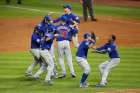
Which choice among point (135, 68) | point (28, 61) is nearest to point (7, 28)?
point (28, 61)

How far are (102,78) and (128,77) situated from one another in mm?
1573

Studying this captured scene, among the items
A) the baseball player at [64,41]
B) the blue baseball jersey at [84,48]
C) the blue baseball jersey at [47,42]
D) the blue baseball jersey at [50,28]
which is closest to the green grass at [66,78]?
the baseball player at [64,41]

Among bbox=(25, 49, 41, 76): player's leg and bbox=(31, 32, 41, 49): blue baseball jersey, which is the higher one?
bbox=(31, 32, 41, 49): blue baseball jersey

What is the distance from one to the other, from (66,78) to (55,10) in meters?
18.8

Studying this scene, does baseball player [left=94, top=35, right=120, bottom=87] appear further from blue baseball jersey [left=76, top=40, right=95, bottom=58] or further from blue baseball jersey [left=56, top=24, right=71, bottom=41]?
blue baseball jersey [left=56, top=24, right=71, bottom=41]

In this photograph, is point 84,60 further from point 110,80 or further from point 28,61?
point 28,61

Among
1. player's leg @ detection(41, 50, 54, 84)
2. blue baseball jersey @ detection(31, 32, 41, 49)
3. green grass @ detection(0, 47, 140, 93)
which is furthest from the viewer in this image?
blue baseball jersey @ detection(31, 32, 41, 49)

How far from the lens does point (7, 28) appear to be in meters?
27.7

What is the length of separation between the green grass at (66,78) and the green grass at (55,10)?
12.9 m

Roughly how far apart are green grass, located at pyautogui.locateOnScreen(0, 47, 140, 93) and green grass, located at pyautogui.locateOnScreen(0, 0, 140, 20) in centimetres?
1294

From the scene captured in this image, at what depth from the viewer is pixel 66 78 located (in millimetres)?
16719

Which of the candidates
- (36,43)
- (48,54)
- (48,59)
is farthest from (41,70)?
(36,43)

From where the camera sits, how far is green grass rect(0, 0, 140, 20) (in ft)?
110

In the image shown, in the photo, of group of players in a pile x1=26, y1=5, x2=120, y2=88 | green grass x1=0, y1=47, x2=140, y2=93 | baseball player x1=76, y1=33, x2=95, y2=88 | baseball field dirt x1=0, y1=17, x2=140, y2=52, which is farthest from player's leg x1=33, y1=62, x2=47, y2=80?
baseball field dirt x1=0, y1=17, x2=140, y2=52
